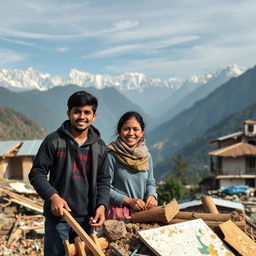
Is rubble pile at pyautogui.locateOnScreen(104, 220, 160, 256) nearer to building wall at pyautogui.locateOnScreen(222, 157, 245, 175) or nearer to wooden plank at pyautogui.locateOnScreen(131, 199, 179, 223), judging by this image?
wooden plank at pyautogui.locateOnScreen(131, 199, 179, 223)

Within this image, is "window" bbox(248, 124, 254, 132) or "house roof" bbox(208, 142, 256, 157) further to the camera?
"window" bbox(248, 124, 254, 132)

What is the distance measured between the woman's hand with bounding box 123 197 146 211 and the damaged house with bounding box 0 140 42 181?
27780mm

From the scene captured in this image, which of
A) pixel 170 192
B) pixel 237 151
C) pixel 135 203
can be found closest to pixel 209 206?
pixel 135 203

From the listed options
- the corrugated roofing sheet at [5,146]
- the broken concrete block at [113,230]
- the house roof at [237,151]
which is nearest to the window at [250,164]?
the house roof at [237,151]

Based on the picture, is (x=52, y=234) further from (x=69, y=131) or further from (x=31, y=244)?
(x=31, y=244)

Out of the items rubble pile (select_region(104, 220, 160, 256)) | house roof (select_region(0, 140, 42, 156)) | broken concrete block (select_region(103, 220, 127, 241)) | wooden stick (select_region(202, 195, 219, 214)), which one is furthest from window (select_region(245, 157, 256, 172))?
broken concrete block (select_region(103, 220, 127, 241))

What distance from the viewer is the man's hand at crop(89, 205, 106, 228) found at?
448 cm

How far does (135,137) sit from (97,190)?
3.32 feet

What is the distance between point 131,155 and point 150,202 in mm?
708

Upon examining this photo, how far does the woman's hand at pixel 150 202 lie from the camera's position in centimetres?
500

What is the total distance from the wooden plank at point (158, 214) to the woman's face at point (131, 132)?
967mm

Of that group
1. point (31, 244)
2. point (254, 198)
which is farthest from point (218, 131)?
point (31, 244)

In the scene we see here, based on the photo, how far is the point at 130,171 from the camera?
5.07 metres

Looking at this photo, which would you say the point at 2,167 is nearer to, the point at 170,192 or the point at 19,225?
the point at 19,225
